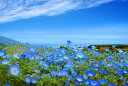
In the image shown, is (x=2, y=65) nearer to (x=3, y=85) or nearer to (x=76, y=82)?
(x=3, y=85)

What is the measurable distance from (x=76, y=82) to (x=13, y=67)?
1.01m

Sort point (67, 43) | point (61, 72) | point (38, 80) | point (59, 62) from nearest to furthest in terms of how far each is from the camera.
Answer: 1. point (38, 80)
2. point (61, 72)
3. point (59, 62)
4. point (67, 43)

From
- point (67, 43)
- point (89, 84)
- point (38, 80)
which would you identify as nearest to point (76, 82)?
point (89, 84)

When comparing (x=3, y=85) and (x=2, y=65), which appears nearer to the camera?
(x=3, y=85)

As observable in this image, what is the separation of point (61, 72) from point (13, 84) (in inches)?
31.0

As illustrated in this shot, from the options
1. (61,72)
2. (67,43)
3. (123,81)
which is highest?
(67,43)

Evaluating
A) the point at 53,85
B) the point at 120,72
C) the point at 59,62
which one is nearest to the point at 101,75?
the point at 120,72

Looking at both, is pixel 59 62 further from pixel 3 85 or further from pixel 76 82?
pixel 3 85

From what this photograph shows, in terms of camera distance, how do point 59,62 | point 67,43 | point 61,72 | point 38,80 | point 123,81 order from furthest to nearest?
point 67,43 < point 59,62 < point 123,81 < point 61,72 < point 38,80

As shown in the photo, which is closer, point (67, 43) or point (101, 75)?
point (101, 75)

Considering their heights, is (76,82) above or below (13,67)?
below

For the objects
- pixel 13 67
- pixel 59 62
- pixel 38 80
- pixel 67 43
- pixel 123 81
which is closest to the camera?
pixel 13 67

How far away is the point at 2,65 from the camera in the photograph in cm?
375

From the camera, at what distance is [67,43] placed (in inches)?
233
